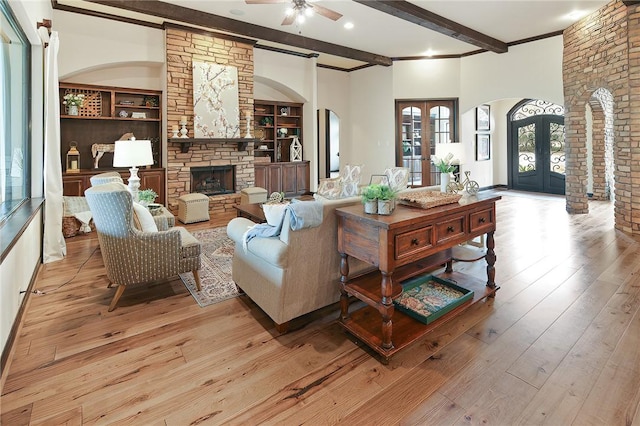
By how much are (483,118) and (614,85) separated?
4.45 metres

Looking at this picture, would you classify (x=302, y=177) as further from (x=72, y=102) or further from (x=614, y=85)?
(x=614, y=85)

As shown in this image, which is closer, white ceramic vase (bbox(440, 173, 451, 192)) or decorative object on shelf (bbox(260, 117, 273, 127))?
white ceramic vase (bbox(440, 173, 451, 192))

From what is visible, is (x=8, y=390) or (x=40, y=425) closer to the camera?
(x=40, y=425)

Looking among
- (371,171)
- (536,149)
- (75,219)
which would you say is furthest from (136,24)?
(536,149)

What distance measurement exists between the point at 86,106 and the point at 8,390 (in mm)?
5812

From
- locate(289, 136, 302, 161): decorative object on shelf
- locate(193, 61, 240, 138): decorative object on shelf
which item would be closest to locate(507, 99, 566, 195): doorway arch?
locate(289, 136, 302, 161): decorative object on shelf

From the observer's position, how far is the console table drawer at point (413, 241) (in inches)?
82.7

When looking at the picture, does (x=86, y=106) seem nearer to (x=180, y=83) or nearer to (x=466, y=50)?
(x=180, y=83)

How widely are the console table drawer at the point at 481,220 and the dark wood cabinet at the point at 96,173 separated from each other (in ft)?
19.2

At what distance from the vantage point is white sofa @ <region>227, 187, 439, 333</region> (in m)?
2.38

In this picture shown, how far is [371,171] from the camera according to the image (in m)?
9.37

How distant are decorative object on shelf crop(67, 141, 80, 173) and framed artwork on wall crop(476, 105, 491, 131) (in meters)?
9.31

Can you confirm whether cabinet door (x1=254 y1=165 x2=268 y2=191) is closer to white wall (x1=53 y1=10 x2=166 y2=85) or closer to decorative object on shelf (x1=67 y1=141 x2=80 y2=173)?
white wall (x1=53 y1=10 x2=166 y2=85)

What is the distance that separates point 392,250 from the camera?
81.1 inches
